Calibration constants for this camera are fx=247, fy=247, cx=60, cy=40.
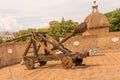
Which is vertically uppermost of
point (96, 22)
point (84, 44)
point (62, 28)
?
point (96, 22)

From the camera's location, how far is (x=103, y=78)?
9086 millimetres

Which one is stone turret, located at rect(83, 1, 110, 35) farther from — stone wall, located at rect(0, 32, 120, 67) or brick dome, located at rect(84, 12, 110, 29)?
stone wall, located at rect(0, 32, 120, 67)

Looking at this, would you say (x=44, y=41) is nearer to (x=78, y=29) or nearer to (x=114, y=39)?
(x=78, y=29)

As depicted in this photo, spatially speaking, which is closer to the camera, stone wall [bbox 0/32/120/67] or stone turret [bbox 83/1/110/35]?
stone wall [bbox 0/32/120/67]

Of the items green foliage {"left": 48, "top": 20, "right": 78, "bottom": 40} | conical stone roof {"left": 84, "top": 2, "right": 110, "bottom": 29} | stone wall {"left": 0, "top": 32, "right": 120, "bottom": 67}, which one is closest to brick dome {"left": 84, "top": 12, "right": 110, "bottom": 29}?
conical stone roof {"left": 84, "top": 2, "right": 110, "bottom": 29}

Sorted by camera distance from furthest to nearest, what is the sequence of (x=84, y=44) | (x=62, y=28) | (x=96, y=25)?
(x=62, y=28), (x=96, y=25), (x=84, y=44)

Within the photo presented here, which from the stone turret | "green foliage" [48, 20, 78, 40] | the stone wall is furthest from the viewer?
"green foliage" [48, 20, 78, 40]

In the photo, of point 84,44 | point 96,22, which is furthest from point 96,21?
point 84,44

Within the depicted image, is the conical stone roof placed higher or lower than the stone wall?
higher

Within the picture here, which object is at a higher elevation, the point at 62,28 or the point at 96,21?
the point at 96,21

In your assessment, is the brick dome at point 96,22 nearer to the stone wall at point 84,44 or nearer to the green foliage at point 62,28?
the stone wall at point 84,44

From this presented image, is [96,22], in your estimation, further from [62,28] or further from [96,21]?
[62,28]

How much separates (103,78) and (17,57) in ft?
40.0

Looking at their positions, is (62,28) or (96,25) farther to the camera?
(62,28)
